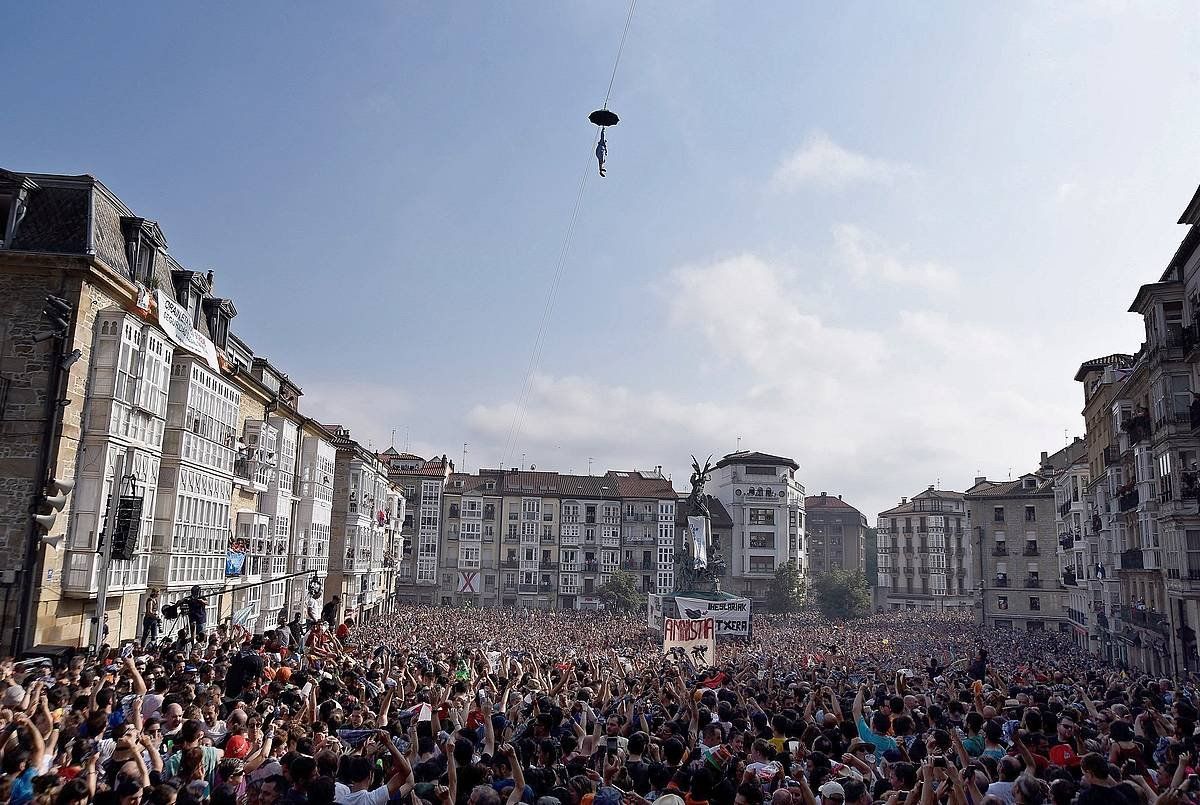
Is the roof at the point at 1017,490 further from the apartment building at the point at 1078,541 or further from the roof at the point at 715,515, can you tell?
the roof at the point at 715,515

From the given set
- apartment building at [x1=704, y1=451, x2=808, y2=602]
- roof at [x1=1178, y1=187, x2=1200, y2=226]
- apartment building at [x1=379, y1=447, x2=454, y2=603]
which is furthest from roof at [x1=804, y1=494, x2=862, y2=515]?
roof at [x1=1178, y1=187, x2=1200, y2=226]

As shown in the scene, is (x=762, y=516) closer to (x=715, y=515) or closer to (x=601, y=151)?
(x=715, y=515)

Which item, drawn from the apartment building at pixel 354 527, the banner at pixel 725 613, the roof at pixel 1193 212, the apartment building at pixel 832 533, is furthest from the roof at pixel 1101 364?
the apartment building at pixel 832 533

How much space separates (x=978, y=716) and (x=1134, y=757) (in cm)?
171

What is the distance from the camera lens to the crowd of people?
22.0ft

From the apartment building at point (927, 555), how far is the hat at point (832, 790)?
94.6 m

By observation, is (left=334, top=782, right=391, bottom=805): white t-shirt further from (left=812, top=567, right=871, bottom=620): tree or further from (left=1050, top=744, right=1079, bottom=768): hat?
(left=812, top=567, right=871, bottom=620): tree

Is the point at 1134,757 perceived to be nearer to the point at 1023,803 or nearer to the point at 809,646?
the point at 1023,803

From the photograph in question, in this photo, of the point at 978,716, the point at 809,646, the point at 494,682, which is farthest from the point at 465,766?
the point at 809,646

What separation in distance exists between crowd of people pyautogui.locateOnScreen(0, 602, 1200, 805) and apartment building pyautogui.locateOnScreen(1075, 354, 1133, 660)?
3143cm

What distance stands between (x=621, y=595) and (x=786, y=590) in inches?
656

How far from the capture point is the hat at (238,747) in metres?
8.59

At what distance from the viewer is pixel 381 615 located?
2324 inches

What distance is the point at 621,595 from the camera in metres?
76.2
